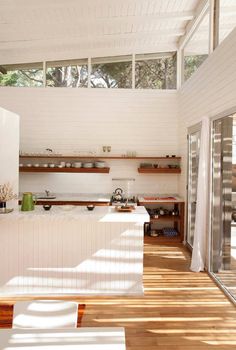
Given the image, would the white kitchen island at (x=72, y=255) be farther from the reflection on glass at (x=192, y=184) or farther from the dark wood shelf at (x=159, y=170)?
the dark wood shelf at (x=159, y=170)

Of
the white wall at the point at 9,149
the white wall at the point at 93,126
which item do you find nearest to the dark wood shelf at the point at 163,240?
the white wall at the point at 93,126

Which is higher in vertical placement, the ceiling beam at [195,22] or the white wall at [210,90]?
the ceiling beam at [195,22]

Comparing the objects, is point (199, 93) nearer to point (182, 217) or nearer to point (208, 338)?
point (182, 217)

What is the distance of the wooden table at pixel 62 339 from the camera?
163 cm

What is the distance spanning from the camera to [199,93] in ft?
18.2

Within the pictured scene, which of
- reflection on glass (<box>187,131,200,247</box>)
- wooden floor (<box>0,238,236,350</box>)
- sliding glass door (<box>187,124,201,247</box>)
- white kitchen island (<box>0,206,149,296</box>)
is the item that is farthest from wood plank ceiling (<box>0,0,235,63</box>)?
wooden floor (<box>0,238,236,350</box>)

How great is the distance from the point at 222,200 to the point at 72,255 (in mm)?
2270

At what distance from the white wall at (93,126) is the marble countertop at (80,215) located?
307 centimetres

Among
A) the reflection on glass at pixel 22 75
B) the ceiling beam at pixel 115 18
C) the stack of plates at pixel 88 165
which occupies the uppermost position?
the ceiling beam at pixel 115 18

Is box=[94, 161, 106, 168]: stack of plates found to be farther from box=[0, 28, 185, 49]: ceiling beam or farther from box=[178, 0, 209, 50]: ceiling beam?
box=[178, 0, 209, 50]: ceiling beam

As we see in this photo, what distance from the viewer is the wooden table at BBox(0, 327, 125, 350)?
64.1 inches

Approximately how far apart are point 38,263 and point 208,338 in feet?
6.93

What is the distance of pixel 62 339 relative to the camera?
169 centimetres

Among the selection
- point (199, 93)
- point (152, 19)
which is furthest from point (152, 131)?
point (152, 19)
